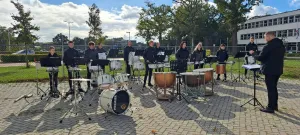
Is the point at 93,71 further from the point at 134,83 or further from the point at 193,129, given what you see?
the point at 193,129

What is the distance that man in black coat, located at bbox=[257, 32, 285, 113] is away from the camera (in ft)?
23.2

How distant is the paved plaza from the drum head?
7.7 inches

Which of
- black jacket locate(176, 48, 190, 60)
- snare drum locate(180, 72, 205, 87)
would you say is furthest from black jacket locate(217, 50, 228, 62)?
snare drum locate(180, 72, 205, 87)

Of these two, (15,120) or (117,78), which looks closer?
(15,120)

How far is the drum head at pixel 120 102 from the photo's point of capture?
6.91m

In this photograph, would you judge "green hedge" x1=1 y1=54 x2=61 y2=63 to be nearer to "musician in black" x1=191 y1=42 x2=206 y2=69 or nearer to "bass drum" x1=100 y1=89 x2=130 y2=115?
"musician in black" x1=191 y1=42 x2=206 y2=69

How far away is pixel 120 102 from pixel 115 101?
0.17 m

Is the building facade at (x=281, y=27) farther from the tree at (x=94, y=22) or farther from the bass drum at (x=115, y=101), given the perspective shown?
the bass drum at (x=115, y=101)

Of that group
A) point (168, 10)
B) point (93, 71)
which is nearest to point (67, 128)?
point (93, 71)

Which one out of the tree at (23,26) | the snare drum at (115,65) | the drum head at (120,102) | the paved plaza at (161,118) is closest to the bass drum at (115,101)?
the drum head at (120,102)

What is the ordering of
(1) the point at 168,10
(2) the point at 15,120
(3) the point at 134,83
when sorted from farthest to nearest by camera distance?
(1) the point at 168,10 < (3) the point at 134,83 < (2) the point at 15,120

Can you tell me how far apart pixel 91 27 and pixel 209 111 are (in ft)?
89.5

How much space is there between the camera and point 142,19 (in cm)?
6216

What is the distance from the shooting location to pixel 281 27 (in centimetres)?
6219
